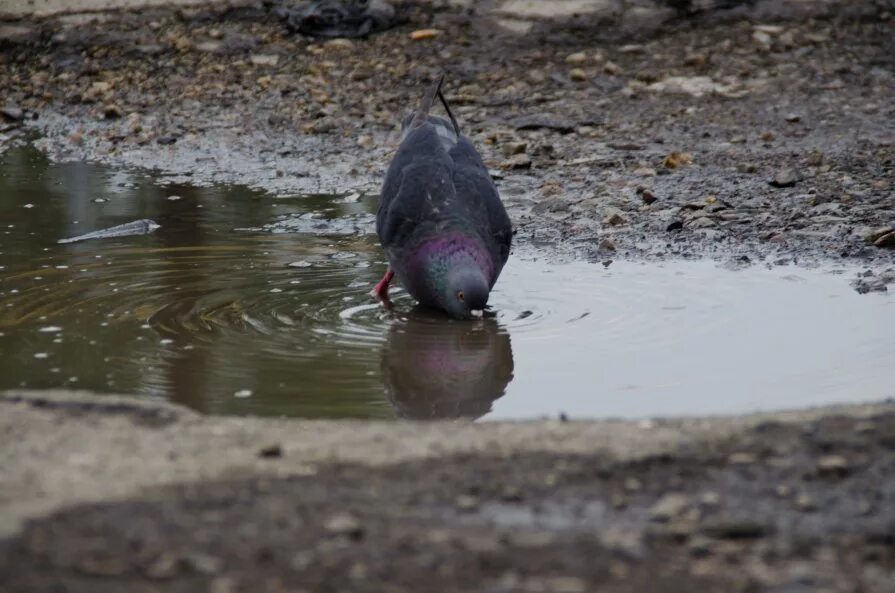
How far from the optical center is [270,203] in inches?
328

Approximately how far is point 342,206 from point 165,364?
330cm

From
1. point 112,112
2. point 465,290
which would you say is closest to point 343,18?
point 112,112

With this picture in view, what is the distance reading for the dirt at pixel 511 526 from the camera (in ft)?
9.18

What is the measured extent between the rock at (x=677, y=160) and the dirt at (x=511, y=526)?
5.00m

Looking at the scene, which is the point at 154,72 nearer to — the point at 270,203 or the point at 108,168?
the point at 108,168

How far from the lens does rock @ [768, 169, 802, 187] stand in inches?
313

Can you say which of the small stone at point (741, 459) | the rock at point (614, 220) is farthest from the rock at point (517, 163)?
the small stone at point (741, 459)

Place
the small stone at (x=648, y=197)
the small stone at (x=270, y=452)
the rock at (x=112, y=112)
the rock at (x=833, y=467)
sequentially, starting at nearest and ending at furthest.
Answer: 1. the rock at (x=833, y=467)
2. the small stone at (x=270, y=452)
3. the small stone at (x=648, y=197)
4. the rock at (x=112, y=112)

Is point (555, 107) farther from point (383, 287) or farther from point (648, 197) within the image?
point (383, 287)

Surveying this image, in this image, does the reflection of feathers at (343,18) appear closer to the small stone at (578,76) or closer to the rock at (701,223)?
the small stone at (578,76)

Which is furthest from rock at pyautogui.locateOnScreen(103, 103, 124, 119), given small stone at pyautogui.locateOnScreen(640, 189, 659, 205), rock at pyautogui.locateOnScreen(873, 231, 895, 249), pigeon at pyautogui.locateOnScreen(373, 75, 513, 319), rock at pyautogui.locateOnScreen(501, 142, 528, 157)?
rock at pyautogui.locateOnScreen(873, 231, 895, 249)

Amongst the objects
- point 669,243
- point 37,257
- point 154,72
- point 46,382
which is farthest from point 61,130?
point 46,382

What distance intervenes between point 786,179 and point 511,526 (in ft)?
17.6

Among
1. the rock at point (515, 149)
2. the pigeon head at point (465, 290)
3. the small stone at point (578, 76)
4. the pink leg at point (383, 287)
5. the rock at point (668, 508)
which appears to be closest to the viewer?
the rock at point (668, 508)
